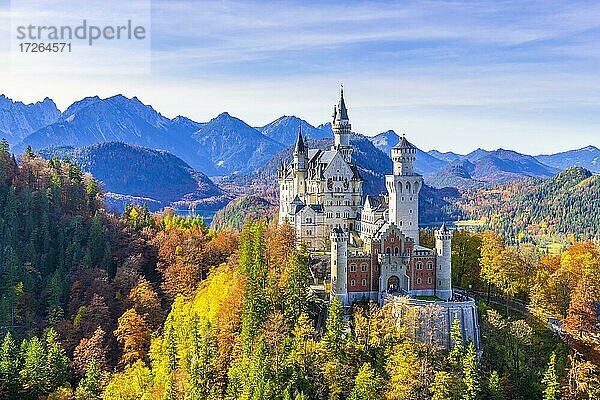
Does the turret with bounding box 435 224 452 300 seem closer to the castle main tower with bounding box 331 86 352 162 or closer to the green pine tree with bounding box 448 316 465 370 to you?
the green pine tree with bounding box 448 316 465 370

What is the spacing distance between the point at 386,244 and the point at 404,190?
7.51m

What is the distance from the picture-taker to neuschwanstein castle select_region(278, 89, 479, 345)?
6706 centimetres

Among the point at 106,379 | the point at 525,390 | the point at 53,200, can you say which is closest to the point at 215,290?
the point at 106,379

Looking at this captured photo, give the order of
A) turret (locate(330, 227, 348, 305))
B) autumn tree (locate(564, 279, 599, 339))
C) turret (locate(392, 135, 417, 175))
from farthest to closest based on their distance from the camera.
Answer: turret (locate(392, 135, 417, 175))
autumn tree (locate(564, 279, 599, 339))
turret (locate(330, 227, 348, 305))

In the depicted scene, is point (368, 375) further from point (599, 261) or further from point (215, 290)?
point (599, 261)

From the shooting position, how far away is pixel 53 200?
106 metres

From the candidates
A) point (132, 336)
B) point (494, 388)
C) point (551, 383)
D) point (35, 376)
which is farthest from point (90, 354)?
point (551, 383)

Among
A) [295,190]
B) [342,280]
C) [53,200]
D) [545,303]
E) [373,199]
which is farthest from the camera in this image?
[53,200]

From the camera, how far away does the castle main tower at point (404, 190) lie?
2815 inches

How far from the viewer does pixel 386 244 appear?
2677 inches

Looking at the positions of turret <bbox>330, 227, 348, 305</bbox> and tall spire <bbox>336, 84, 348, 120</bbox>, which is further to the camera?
tall spire <bbox>336, 84, 348, 120</bbox>

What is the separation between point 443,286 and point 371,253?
353 inches

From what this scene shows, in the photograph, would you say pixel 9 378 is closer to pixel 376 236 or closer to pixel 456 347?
pixel 376 236

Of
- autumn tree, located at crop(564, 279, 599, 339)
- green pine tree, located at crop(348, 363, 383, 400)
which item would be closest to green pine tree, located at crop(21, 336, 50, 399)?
green pine tree, located at crop(348, 363, 383, 400)
